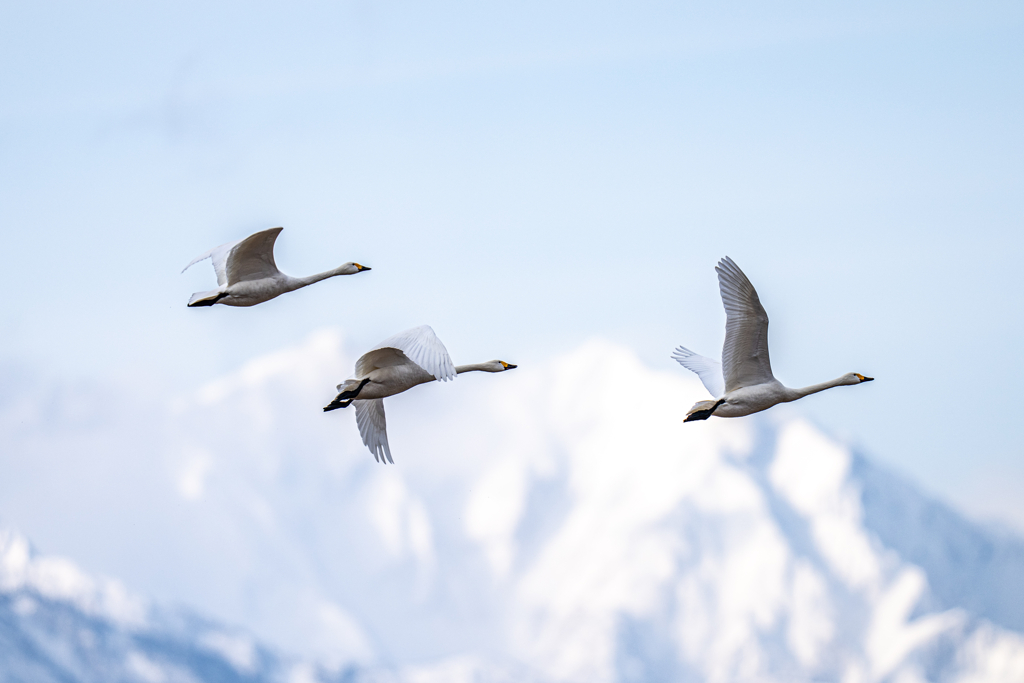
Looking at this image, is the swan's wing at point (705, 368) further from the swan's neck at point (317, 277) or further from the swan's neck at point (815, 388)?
the swan's neck at point (317, 277)

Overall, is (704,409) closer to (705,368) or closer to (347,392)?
(705,368)

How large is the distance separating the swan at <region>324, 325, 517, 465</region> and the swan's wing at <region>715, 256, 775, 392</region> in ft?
21.9

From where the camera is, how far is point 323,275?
4272 centimetres

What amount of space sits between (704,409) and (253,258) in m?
12.3

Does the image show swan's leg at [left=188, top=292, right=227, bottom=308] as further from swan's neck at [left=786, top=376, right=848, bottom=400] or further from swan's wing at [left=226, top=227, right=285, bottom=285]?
swan's neck at [left=786, top=376, right=848, bottom=400]

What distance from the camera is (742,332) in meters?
36.6

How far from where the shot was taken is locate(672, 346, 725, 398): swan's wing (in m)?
39.0

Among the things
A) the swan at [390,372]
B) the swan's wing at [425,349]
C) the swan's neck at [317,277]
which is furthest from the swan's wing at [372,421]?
the swan's wing at [425,349]

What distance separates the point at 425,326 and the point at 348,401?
4.15 metres

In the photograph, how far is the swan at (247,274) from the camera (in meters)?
39.0

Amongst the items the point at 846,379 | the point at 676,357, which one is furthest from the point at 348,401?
the point at 846,379

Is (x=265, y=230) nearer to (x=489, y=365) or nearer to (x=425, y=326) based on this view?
(x=425, y=326)

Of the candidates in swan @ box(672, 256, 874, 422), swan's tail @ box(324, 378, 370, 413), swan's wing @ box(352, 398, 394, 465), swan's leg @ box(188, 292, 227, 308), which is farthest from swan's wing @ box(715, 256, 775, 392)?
swan's leg @ box(188, 292, 227, 308)

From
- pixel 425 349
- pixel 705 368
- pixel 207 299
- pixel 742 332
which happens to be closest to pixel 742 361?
pixel 742 332
